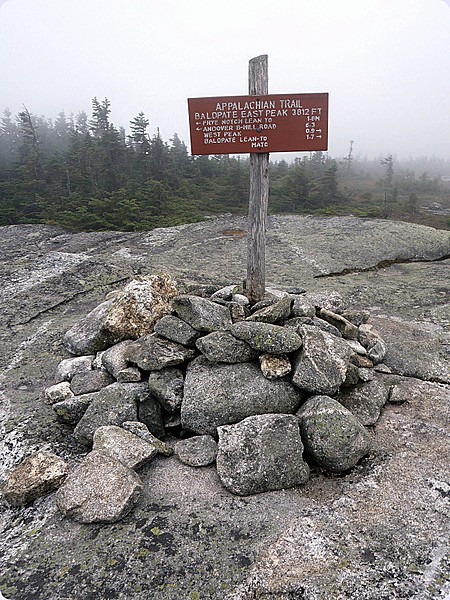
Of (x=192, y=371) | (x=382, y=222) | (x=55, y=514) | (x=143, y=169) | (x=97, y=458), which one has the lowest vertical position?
(x=55, y=514)

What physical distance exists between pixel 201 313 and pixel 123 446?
6.84ft

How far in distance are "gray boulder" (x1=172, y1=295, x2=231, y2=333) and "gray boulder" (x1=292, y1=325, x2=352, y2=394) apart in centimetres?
117

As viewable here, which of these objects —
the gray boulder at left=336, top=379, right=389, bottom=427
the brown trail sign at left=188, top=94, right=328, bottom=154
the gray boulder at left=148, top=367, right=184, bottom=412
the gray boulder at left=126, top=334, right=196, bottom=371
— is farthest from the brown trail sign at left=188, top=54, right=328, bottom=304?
the gray boulder at left=336, top=379, right=389, bottom=427

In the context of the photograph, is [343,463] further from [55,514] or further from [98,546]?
[55,514]

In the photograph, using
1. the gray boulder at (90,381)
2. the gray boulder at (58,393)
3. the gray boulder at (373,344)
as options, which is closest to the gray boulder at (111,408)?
the gray boulder at (90,381)

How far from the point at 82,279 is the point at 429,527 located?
352 inches

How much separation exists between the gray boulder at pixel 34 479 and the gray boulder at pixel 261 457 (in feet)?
5.58

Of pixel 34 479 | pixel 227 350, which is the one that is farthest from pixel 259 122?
pixel 34 479

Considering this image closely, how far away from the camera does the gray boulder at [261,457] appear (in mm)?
4082

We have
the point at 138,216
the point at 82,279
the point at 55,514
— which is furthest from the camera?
the point at 138,216

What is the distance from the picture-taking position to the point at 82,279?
10141mm

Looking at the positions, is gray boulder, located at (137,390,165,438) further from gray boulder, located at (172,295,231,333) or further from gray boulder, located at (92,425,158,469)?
gray boulder, located at (172,295,231,333)

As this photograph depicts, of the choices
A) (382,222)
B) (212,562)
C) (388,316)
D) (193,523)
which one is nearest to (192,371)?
(193,523)

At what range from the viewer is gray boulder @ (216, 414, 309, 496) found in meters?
4.08
